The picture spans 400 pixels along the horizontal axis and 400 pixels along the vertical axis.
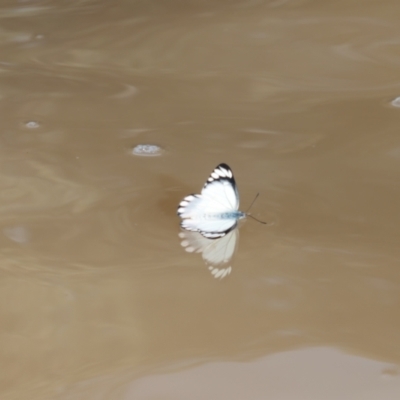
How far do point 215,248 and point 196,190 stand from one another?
15cm

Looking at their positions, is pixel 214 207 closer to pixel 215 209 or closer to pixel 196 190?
pixel 215 209

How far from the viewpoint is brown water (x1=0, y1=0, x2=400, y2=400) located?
76cm

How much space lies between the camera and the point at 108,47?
5.27 ft

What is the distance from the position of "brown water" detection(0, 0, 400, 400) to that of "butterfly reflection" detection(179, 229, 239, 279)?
0.01 m

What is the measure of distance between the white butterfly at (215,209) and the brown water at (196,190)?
0.11 ft

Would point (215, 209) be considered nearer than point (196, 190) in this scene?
Yes

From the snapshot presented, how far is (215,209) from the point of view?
972 millimetres

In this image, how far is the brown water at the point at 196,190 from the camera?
765 mm

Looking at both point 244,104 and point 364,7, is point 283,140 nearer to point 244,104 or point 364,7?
point 244,104

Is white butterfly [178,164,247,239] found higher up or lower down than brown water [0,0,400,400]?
higher up

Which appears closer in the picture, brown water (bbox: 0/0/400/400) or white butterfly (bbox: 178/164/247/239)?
brown water (bbox: 0/0/400/400)

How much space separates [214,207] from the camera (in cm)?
97

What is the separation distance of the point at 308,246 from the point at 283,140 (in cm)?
32

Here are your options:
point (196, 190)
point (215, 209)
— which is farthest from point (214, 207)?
point (196, 190)
